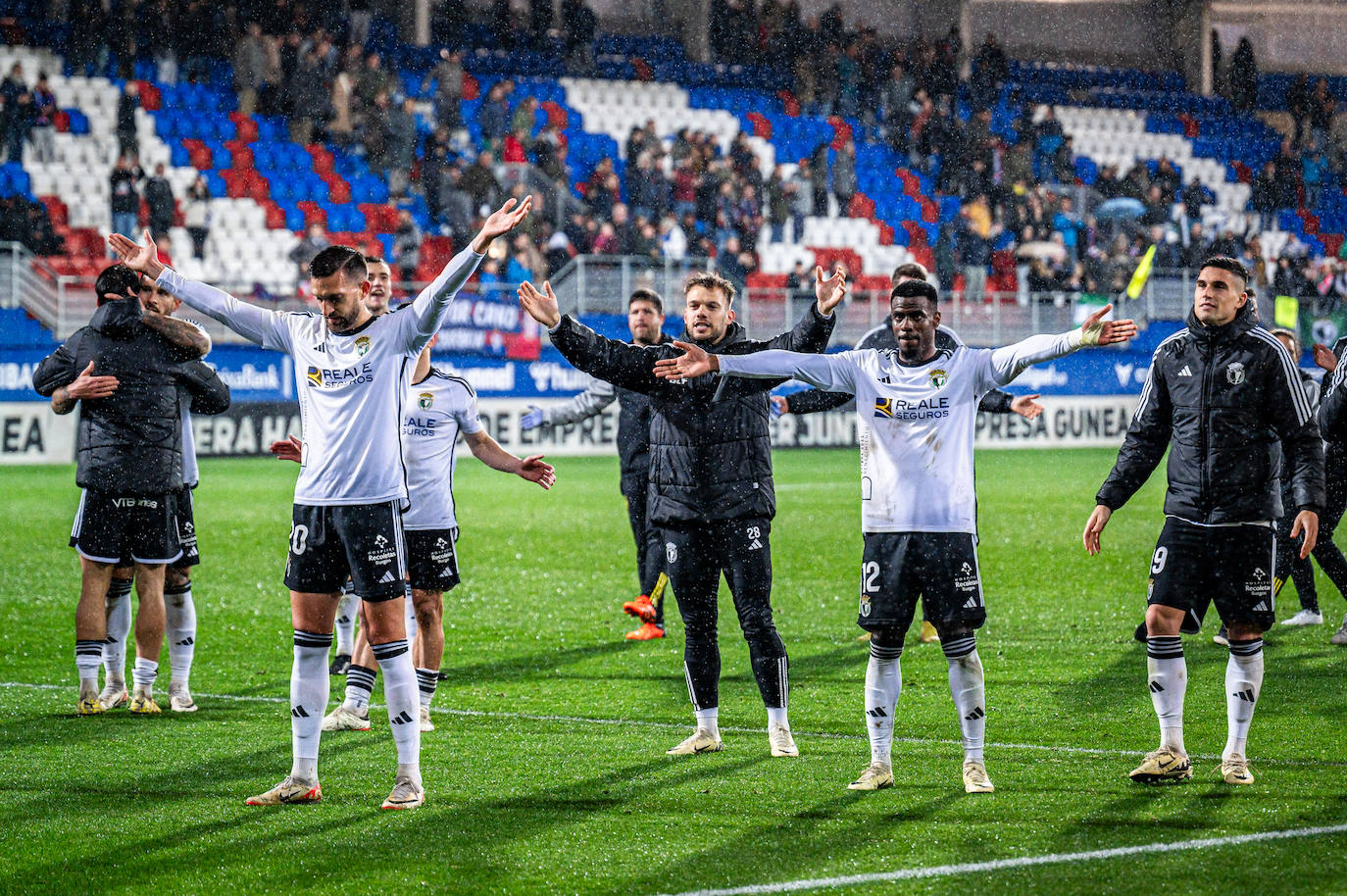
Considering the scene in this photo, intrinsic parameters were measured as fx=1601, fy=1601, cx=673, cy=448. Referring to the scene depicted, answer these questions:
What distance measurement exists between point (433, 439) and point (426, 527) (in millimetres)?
486

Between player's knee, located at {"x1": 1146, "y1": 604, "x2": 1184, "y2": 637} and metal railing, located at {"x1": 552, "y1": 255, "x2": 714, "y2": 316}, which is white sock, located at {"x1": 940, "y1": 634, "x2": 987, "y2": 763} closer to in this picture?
player's knee, located at {"x1": 1146, "y1": 604, "x2": 1184, "y2": 637}

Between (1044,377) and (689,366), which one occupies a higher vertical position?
(1044,377)

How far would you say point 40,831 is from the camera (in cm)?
576

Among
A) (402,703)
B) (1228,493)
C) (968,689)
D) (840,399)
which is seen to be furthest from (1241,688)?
(402,703)

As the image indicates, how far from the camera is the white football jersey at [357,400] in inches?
242

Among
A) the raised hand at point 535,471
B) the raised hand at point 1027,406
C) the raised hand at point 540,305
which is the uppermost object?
the raised hand at point 540,305

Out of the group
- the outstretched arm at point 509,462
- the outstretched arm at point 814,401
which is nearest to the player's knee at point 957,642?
the outstretched arm at point 814,401

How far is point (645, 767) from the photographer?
693 cm

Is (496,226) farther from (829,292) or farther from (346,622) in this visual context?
(346,622)

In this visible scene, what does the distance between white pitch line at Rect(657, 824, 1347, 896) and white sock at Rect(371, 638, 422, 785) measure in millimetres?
1656

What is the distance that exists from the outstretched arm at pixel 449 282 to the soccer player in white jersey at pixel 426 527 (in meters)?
1.49

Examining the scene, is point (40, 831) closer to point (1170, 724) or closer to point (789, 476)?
point (1170, 724)

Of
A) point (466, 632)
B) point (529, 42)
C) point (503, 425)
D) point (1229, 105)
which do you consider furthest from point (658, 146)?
point (466, 632)

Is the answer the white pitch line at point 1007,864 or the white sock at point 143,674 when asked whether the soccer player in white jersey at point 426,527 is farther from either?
the white pitch line at point 1007,864
